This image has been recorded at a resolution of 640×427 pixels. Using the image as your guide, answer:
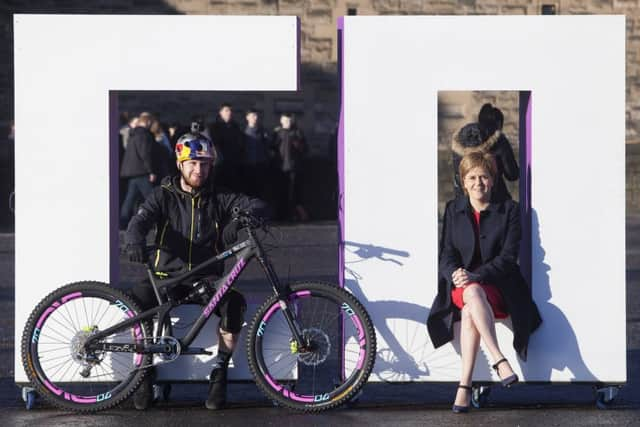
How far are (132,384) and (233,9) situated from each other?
69.2 feet

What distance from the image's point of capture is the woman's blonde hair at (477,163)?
8.46 m

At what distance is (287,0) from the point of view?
29.0m

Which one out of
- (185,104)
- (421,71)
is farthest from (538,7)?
(421,71)

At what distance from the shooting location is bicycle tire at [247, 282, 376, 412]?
812 centimetres

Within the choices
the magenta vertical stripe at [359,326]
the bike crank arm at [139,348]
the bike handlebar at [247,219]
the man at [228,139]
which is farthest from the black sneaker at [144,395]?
the man at [228,139]

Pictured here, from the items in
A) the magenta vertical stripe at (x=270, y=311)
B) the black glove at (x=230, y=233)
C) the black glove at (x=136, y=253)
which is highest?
the black glove at (x=230, y=233)

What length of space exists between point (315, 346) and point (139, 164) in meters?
12.5

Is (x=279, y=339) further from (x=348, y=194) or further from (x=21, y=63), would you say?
(x=21, y=63)

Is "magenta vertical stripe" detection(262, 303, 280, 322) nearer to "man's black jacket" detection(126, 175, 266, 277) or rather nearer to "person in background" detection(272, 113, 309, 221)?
"man's black jacket" detection(126, 175, 266, 277)

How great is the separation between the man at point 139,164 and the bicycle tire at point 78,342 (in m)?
11.7

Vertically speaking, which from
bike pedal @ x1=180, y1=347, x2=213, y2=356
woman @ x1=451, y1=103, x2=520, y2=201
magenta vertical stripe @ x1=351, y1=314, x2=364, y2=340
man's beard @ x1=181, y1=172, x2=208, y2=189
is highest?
woman @ x1=451, y1=103, x2=520, y2=201

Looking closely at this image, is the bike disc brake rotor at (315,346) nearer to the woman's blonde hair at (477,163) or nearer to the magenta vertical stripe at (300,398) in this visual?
the magenta vertical stripe at (300,398)

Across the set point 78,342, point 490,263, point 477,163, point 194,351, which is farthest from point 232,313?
point 477,163

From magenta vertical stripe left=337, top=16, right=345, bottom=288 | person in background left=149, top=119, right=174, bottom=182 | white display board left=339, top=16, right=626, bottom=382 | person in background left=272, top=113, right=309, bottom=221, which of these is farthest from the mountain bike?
person in background left=272, top=113, right=309, bottom=221
